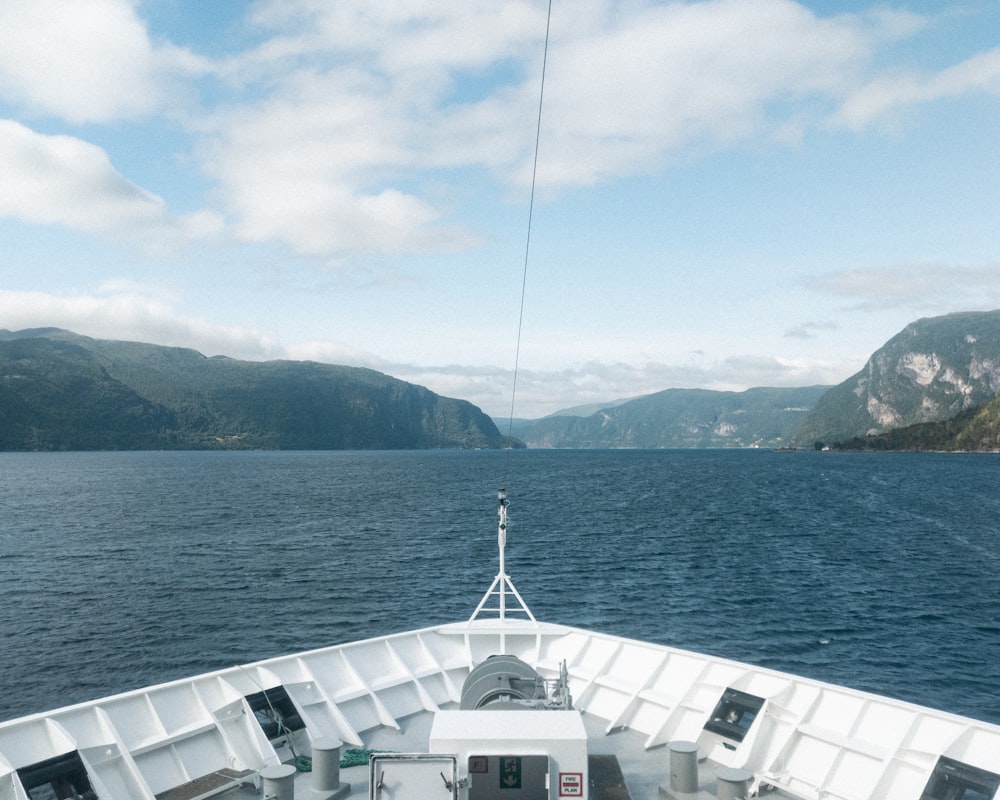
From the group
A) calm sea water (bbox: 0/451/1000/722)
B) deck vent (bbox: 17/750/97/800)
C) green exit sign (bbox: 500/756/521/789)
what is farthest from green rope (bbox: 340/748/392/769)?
calm sea water (bbox: 0/451/1000/722)

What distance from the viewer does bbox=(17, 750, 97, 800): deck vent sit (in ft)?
36.7

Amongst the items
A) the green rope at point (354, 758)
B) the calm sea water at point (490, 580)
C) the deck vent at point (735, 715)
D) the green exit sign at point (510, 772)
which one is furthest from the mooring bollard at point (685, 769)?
the calm sea water at point (490, 580)

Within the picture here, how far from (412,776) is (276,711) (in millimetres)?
5929

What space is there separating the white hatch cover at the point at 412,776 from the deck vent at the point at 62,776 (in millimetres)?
4974

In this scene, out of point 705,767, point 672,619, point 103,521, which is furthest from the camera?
point 103,521

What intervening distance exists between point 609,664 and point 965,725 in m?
8.00

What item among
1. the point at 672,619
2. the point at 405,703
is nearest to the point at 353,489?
the point at 672,619

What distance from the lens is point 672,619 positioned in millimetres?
47125

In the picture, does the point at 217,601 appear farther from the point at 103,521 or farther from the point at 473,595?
the point at 103,521

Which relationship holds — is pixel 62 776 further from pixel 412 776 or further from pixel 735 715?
pixel 735 715

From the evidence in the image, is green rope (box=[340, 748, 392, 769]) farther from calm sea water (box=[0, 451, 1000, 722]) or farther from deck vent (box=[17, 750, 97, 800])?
calm sea water (box=[0, 451, 1000, 722])

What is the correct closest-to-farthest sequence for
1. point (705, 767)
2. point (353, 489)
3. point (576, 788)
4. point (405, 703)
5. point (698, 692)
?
1. point (576, 788)
2. point (705, 767)
3. point (698, 692)
4. point (405, 703)
5. point (353, 489)

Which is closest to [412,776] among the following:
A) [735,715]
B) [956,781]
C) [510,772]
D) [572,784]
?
[510,772]

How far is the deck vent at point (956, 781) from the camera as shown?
11.0 meters
